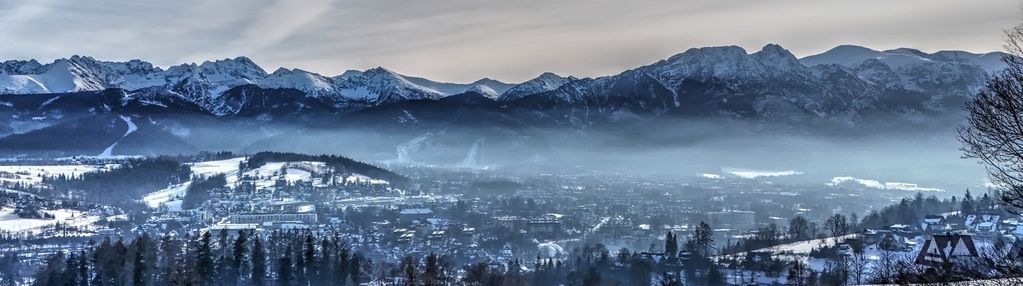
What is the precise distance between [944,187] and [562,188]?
60.5 metres

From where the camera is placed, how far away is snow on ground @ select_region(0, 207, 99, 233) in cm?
10002

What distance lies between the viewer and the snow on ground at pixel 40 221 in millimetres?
100019

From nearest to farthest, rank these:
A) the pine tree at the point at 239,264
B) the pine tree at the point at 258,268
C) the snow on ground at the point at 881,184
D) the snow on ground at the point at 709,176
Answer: the pine tree at the point at 239,264 → the pine tree at the point at 258,268 → the snow on ground at the point at 881,184 → the snow on ground at the point at 709,176

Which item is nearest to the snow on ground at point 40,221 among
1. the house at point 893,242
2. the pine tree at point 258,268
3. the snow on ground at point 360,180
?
the snow on ground at point 360,180

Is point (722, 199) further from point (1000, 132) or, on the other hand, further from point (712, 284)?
point (1000, 132)

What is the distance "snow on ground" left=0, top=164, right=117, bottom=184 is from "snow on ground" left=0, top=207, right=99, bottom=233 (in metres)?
35.6

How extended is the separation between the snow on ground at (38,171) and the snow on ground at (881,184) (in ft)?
437

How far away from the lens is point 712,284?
168 feet

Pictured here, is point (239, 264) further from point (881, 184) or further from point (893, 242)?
point (881, 184)

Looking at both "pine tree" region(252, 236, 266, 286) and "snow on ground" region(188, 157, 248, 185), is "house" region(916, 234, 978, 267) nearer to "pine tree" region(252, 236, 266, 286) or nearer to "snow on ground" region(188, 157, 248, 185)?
"pine tree" region(252, 236, 266, 286)

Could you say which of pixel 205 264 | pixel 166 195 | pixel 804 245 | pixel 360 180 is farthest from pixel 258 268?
pixel 360 180

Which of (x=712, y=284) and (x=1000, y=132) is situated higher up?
(x=1000, y=132)

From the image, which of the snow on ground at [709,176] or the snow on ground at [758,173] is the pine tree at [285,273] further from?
the snow on ground at [758,173]

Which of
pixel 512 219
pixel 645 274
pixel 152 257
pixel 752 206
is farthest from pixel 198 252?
pixel 752 206
